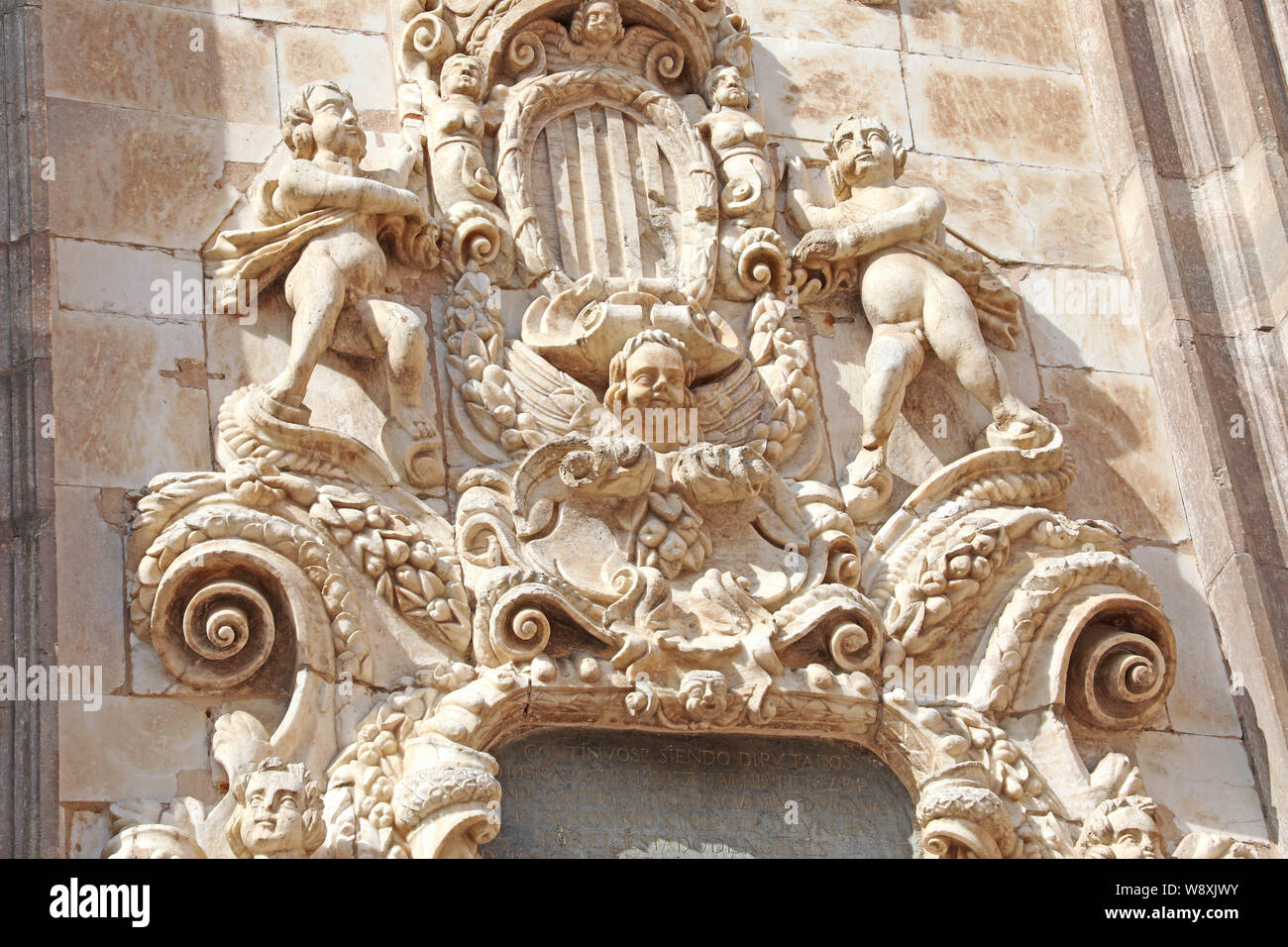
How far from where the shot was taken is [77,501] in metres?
8.48

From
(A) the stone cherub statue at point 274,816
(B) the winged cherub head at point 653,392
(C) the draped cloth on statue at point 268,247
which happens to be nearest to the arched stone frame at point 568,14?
(C) the draped cloth on statue at point 268,247

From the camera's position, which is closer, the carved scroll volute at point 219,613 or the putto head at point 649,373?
the carved scroll volute at point 219,613

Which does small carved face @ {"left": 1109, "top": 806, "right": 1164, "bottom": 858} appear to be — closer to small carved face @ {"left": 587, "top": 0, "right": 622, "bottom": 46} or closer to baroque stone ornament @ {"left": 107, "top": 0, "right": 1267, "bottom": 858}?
baroque stone ornament @ {"left": 107, "top": 0, "right": 1267, "bottom": 858}

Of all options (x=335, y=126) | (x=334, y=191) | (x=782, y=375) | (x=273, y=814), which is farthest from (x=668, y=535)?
(x=335, y=126)

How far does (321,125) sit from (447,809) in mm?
2823

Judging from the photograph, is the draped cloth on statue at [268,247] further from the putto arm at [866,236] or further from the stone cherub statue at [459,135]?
the putto arm at [866,236]

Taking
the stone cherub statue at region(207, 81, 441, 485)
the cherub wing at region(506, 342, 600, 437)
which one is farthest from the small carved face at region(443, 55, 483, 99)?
the cherub wing at region(506, 342, 600, 437)

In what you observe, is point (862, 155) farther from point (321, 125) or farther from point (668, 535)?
point (321, 125)

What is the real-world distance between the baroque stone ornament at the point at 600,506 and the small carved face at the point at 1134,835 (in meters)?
0.01

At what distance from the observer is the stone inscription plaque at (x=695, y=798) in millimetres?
8414

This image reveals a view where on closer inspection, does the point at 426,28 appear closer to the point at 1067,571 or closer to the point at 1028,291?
the point at 1028,291

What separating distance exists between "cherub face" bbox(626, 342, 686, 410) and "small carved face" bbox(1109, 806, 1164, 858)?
2.19 meters
